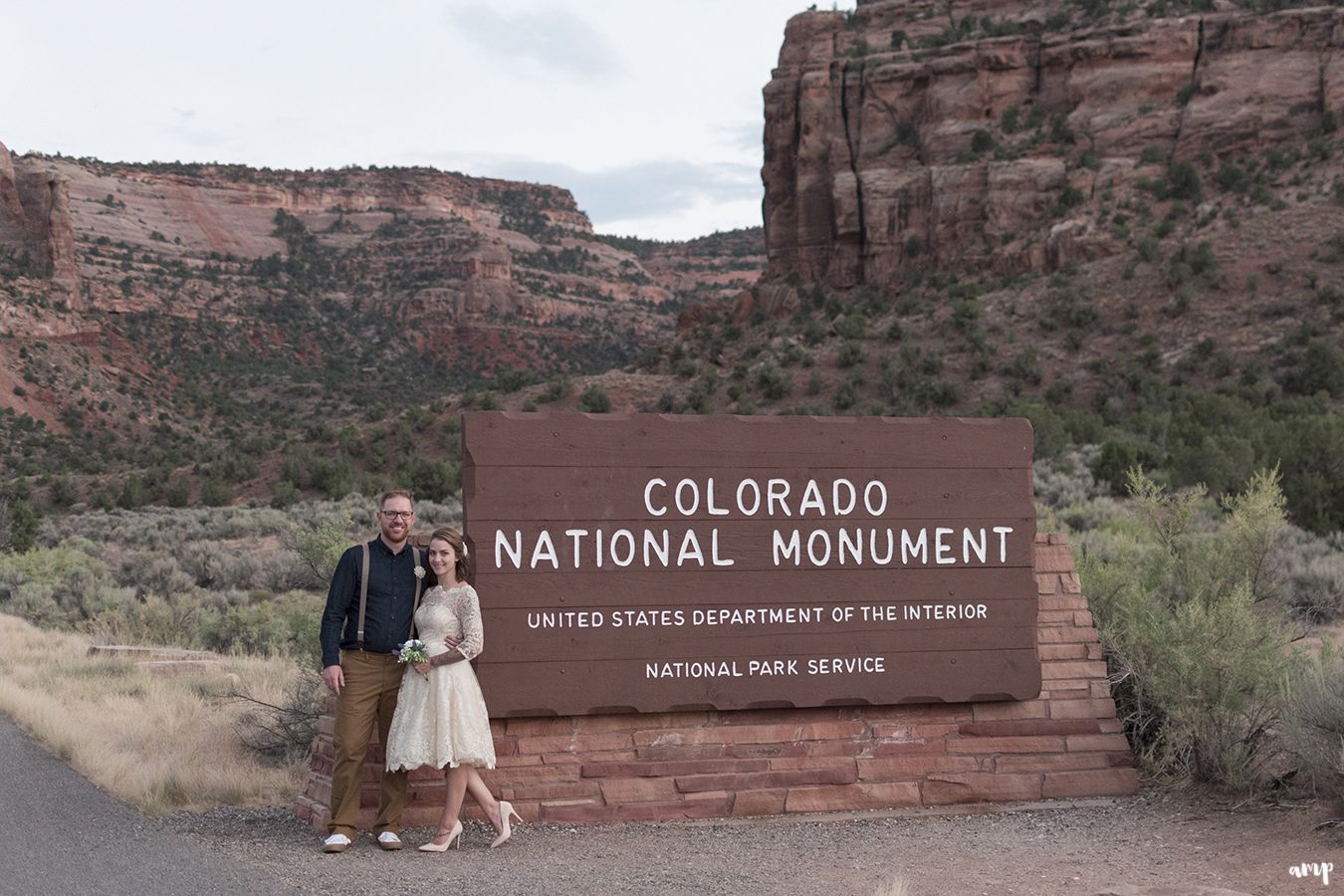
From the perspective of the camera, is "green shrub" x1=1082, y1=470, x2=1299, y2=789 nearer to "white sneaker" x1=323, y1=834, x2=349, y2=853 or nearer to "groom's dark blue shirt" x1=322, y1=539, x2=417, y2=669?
"groom's dark blue shirt" x1=322, y1=539, x2=417, y2=669

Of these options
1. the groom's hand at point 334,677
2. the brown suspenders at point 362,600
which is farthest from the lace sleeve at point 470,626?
the groom's hand at point 334,677

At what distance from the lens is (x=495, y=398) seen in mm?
50000

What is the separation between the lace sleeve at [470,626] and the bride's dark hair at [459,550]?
135 millimetres

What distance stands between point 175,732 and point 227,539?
667 inches

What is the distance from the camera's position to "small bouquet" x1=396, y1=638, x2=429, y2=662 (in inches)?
241

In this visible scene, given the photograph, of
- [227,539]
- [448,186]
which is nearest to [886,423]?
[227,539]

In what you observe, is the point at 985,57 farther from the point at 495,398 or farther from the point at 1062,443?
the point at 1062,443

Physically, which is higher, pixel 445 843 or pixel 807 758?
pixel 807 758

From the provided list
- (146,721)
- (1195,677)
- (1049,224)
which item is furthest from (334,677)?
(1049,224)

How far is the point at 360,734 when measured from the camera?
20.8 ft

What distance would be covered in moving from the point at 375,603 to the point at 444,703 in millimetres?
606

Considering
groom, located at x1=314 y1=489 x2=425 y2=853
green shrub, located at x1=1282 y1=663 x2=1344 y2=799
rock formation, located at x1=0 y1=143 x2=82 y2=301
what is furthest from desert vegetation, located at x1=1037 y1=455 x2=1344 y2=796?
rock formation, located at x1=0 y1=143 x2=82 y2=301

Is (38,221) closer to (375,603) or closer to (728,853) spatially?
(375,603)

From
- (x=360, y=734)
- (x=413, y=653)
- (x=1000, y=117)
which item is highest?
(x=1000, y=117)
